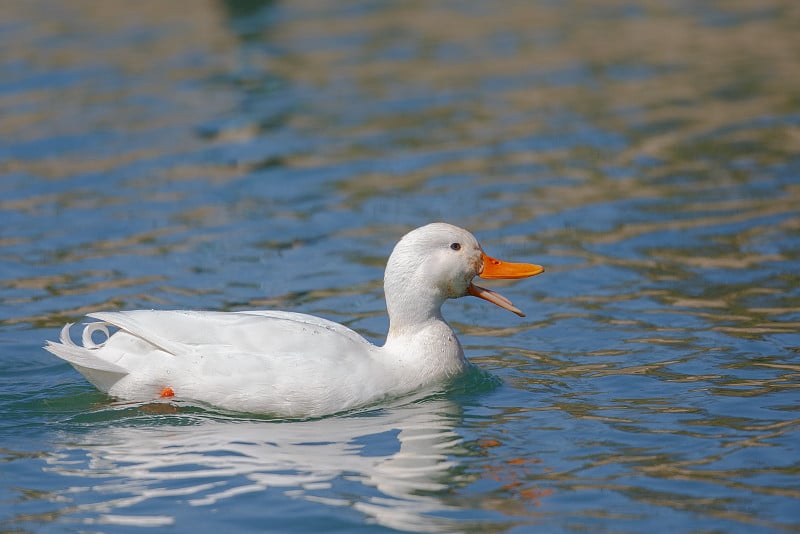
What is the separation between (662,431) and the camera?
22.4ft

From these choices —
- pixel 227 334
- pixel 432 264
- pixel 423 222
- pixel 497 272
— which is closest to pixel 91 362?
pixel 227 334

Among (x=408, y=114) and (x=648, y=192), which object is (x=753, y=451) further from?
(x=408, y=114)

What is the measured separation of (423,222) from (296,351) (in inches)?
186

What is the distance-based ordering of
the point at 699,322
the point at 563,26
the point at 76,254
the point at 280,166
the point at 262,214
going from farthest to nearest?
1. the point at 563,26
2. the point at 280,166
3. the point at 262,214
4. the point at 76,254
5. the point at 699,322

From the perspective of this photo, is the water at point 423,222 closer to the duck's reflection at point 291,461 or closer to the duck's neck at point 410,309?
the duck's reflection at point 291,461

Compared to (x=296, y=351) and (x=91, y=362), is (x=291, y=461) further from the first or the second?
(x=91, y=362)

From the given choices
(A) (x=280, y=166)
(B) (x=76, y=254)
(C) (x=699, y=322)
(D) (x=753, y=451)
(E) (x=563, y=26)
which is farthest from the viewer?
(E) (x=563, y=26)

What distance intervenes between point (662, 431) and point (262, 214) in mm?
6278

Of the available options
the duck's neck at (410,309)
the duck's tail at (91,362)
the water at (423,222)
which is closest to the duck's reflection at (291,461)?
the water at (423,222)

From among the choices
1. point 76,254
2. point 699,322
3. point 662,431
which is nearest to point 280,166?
point 76,254

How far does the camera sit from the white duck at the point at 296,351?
23.2ft

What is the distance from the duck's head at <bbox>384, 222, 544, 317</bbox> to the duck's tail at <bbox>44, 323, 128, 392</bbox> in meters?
1.71

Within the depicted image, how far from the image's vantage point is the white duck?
7066 millimetres

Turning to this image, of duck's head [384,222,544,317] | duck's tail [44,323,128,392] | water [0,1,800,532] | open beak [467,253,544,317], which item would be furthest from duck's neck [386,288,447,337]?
duck's tail [44,323,128,392]
